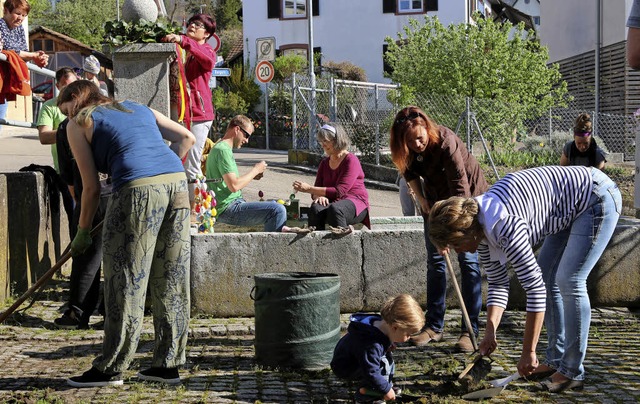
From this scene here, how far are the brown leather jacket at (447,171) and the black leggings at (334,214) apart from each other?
166 centimetres

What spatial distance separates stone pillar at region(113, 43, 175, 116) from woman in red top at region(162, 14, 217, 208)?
0.38 metres

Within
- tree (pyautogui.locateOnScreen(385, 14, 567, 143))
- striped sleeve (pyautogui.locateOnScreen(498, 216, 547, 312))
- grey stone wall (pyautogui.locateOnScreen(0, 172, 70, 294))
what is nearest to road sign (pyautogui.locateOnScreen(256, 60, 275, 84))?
tree (pyautogui.locateOnScreen(385, 14, 567, 143))

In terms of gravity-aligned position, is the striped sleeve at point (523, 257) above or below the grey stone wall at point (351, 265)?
above

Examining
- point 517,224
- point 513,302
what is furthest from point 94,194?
point 513,302

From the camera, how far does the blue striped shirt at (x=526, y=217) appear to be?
15.7 feet

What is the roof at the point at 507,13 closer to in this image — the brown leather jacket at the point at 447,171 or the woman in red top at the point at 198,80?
the woman in red top at the point at 198,80

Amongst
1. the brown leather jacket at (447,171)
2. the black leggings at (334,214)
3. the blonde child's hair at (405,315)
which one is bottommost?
the blonde child's hair at (405,315)

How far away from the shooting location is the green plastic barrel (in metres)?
6.23

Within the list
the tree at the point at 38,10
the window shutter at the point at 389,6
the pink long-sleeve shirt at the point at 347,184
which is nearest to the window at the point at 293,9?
the window shutter at the point at 389,6

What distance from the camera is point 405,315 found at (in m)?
5.14

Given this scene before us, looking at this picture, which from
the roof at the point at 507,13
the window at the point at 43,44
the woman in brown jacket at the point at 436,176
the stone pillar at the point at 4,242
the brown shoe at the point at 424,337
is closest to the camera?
the woman in brown jacket at the point at 436,176

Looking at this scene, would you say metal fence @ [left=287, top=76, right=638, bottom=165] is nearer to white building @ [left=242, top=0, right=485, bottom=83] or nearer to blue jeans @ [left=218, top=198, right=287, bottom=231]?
blue jeans @ [left=218, top=198, right=287, bottom=231]

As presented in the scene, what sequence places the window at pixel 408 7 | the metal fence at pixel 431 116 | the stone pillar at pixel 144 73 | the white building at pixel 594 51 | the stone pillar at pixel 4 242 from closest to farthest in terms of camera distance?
the stone pillar at pixel 144 73 → the stone pillar at pixel 4 242 → the metal fence at pixel 431 116 → the white building at pixel 594 51 → the window at pixel 408 7

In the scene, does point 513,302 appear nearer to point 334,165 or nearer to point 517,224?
point 334,165
